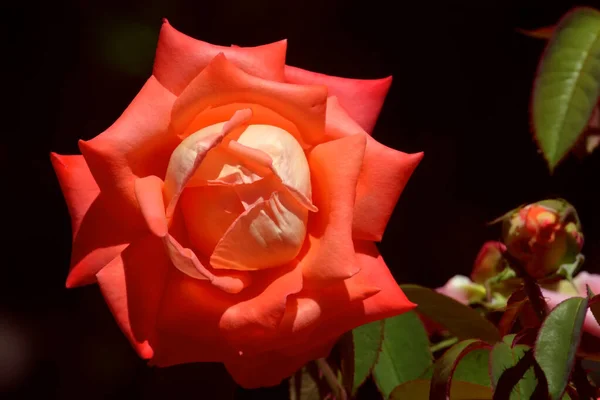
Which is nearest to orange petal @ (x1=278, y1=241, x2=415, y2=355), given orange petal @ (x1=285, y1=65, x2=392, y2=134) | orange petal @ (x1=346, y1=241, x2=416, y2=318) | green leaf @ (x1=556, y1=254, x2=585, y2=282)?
orange petal @ (x1=346, y1=241, x2=416, y2=318)

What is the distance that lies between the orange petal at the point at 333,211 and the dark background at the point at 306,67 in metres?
0.33

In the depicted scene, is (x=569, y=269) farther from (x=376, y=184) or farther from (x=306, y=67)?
(x=306, y=67)

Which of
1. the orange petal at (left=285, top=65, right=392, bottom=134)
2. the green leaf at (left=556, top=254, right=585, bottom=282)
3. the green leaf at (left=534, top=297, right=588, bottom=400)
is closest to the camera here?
the green leaf at (left=534, top=297, right=588, bottom=400)

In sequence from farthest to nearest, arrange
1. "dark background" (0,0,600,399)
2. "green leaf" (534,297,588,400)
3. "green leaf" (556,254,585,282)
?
"dark background" (0,0,600,399) < "green leaf" (556,254,585,282) < "green leaf" (534,297,588,400)

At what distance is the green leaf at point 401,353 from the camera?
0.57 m

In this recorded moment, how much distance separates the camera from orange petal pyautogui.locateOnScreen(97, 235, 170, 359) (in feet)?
1.32

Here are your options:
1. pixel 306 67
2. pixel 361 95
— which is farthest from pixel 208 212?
pixel 306 67

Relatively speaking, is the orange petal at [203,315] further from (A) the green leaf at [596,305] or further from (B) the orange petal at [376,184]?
(A) the green leaf at [596,305]

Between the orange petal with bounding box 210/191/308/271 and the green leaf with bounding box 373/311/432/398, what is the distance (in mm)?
201

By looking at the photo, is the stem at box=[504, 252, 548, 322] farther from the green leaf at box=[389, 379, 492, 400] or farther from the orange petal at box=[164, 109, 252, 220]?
the orange petal at box=[164, 109, 252, 220]

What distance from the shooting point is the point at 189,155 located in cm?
39

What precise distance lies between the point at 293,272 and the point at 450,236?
0.50m

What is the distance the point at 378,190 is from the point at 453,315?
174 millimetres

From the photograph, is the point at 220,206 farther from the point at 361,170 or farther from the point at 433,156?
the point at 433,156
